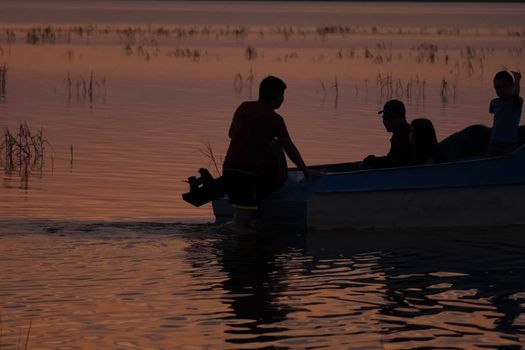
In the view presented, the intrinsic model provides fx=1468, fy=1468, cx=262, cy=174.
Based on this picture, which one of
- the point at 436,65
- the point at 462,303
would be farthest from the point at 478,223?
the point at 436,65

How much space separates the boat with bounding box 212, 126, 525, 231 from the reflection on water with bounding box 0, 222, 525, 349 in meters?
0.17

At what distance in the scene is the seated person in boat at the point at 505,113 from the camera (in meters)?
14.5

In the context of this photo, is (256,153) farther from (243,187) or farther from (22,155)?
(22,155)

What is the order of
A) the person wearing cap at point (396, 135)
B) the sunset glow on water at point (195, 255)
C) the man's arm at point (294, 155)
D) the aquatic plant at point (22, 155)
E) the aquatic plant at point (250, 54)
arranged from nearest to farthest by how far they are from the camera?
the sunset glow on water at point (195, 255)
the man's arm at point (294, 155)
the person wearing cap at point (396, 135)
the aquatic plant at point (22, 155)
the aquatic plant at point (250, 54)

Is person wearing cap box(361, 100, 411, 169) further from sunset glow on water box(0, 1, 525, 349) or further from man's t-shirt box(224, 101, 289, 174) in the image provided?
man's t-shirt box(224, 101, 289, 174)

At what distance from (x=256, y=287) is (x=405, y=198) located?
Result: 3147mm

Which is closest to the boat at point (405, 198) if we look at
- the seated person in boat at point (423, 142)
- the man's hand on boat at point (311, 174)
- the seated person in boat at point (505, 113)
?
the man's hand on boat at point (311, 174)

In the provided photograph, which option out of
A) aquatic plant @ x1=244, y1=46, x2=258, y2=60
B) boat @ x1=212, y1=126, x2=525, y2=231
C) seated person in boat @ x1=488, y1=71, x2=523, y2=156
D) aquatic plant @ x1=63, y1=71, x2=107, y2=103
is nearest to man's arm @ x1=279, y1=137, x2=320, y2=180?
boat @ x1=212, y1=126, x2=525, y2=231

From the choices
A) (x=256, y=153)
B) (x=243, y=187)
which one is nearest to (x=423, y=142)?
(x=256, y=153)

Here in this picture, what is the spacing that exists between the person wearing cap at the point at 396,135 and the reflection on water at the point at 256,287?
0.71 meters

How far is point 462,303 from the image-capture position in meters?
10.9

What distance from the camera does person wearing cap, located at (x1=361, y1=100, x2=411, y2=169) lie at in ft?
46.4

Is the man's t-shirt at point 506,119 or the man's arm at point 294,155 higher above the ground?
the man's t-shirt at point 506,119

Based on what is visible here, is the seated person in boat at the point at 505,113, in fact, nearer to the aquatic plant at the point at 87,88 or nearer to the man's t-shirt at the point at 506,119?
the man's t-shirt at the point at 506,119
